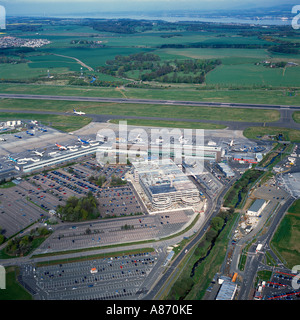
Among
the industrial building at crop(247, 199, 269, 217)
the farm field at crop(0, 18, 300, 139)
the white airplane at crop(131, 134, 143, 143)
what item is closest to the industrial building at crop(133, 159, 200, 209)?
the industrial building at crop(247, 199, 269, 217)

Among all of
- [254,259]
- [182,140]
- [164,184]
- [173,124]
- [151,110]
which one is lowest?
[254,259]

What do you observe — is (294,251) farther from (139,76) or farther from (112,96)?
(139,76)

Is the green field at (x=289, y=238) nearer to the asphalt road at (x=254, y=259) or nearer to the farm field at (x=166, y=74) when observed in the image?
the asphalt road at (x=254, y=259)

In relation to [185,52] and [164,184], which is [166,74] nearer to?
[185,52]

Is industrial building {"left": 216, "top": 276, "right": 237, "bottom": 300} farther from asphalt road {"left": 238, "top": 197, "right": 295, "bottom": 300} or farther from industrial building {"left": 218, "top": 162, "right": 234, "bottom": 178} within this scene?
industrial building {"left": 218, "top": 162, "right": 234, "bottom": 178}

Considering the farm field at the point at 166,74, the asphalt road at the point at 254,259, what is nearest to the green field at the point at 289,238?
the asphalt road at the point at 254,259

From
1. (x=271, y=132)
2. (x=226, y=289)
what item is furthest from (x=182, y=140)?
(x=226, y=289)
